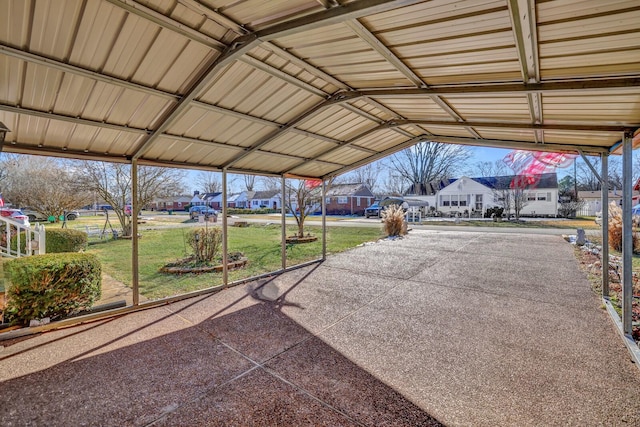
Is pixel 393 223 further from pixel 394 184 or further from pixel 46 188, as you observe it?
pixel 394 184

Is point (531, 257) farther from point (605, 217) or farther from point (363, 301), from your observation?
point (363, 301)

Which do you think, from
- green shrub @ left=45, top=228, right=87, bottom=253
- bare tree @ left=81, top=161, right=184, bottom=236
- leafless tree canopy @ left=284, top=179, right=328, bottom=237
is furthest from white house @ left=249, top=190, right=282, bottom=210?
green shrub @ left=45, top=228, right=87, bottom=253

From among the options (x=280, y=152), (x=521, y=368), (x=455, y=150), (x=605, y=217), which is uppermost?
(x=455, y=150)

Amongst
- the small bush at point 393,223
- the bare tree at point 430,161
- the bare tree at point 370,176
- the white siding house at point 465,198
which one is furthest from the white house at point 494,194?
the small bush at point 393,223

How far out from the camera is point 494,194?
26.4 m

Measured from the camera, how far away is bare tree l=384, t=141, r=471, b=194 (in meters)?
33.6

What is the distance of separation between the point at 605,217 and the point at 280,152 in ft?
17.9

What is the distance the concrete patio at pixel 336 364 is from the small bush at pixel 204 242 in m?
2.72

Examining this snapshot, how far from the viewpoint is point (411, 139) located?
654 cm

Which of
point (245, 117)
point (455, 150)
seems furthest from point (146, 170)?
point (455, 150)

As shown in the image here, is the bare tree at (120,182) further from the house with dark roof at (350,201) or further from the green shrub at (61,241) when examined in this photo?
the house with dark roof at (350,201)

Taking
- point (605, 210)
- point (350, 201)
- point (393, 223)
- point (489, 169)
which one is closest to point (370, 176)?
point (350, 201)

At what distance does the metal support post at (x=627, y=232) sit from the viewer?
357cm

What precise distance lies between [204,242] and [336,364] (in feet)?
18.6
